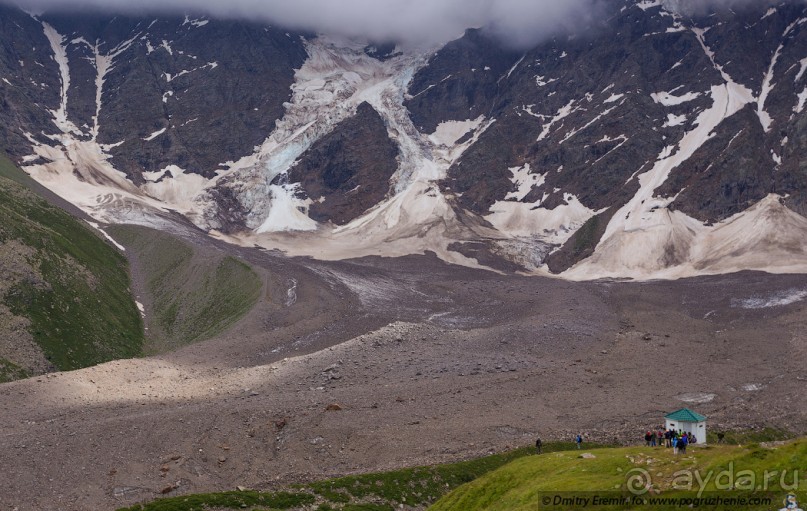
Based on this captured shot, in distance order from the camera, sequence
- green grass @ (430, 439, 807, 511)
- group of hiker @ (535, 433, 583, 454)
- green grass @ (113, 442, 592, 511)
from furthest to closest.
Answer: group of hiker @ (535, 433, 583, 454)
green grass @ (113, 442, 592, 511)
green grass @ (430, 439, 807, 511)

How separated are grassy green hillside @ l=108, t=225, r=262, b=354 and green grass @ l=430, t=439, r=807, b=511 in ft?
202

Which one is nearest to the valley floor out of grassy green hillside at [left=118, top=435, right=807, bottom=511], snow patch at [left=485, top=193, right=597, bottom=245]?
grassy green hillside at [left=118, top=435, right=807, bottom=511]

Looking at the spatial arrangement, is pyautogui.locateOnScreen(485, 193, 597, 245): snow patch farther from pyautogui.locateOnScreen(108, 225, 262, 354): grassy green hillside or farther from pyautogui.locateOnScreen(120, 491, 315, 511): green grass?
pyautogui.locateOnScreen(120, 491, 315, 511): green grass

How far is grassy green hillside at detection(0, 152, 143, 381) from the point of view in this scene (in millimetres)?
78750

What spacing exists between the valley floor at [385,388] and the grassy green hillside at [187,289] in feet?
16.4

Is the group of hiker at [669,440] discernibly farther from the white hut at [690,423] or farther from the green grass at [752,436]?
the green grass at [752,436]

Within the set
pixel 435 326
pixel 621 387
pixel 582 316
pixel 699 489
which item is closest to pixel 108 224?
pixel 435 326

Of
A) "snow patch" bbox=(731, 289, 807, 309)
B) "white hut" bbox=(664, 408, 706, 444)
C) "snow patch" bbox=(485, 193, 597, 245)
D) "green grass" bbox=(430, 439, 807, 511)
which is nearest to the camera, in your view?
"green grass" bbox=(430, 439, 807, 511)

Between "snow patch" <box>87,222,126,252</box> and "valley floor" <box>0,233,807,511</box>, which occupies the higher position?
"snow patch" <box>87,222,126,252</box>

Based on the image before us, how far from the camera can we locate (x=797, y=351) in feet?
274

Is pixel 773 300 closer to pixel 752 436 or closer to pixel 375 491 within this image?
pixel 752 436

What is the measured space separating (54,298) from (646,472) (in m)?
79.0

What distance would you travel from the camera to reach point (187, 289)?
118m

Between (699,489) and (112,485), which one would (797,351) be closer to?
(699,489)
